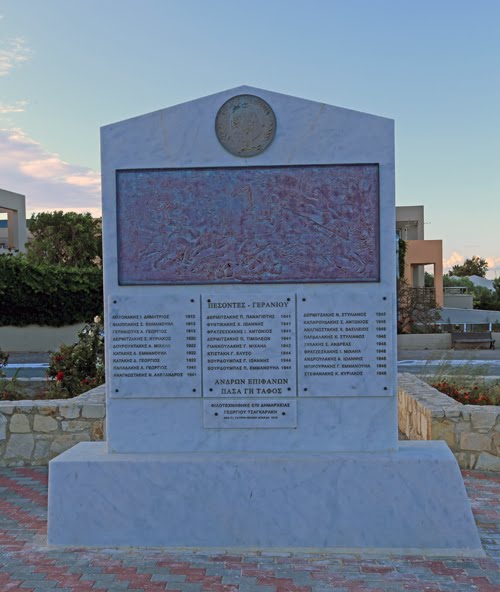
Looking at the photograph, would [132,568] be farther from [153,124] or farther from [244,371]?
[153,124]

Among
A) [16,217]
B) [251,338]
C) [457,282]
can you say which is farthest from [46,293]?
[457,282]

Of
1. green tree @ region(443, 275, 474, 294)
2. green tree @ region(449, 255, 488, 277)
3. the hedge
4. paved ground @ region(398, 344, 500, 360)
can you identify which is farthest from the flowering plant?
green tree @ region(449, 255, 488, 277)

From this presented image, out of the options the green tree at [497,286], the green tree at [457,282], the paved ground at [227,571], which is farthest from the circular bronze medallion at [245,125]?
the green tree at [457,282]

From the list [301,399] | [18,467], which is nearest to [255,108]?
[301,399]

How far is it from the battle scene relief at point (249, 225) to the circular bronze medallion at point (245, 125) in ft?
0.51

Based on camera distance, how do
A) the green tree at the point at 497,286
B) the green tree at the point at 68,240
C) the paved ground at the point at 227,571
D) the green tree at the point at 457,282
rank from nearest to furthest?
the paved ground at the point at 227,571 < the green tree at the point at 68,240 < the green tree at the point at 497,286 < the green tree at the point at 457,282

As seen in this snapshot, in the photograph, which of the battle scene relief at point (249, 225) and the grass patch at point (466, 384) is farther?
the grass patch at point (466, 384)

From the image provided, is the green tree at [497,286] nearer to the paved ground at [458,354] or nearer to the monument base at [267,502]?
the paved ground at [458,354]

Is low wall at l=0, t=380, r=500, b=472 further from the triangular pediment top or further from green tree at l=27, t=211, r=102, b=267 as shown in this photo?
green tree at l=27, t=211, r=102, b=267

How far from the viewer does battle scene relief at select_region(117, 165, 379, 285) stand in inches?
182

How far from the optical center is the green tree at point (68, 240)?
34.4m

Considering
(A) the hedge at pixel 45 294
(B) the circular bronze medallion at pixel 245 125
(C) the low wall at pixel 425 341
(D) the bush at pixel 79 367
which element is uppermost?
(B) the circular bronze medallion at pixel 245 125

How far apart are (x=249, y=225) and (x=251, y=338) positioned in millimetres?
781

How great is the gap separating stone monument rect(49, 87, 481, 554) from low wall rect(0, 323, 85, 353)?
1988cm
